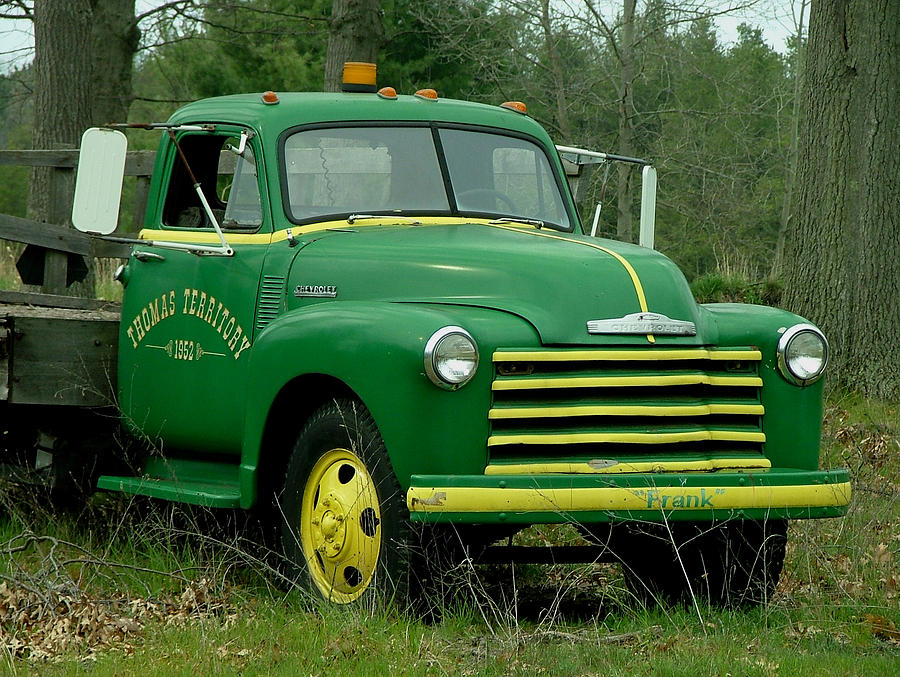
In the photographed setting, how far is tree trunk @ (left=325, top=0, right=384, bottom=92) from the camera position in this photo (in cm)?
1284

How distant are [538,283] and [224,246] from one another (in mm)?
1757

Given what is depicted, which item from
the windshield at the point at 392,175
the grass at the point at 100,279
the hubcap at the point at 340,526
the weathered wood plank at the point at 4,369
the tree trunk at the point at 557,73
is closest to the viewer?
the hubcap at the point at 340,526

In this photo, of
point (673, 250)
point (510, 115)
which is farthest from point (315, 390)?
point (673, 250)

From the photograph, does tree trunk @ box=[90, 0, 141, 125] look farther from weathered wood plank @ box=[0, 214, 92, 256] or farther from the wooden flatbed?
the wooden flatbed

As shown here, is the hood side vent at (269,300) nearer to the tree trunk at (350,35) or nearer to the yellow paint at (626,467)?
the yellow paint at (626,467)

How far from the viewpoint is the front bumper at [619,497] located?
450cm

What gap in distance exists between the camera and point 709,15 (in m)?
18.4

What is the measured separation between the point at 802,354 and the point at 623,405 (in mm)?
899

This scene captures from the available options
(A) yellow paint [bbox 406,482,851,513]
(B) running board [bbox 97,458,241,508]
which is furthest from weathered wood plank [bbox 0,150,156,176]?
(A) yellow paint [bbox 406,482,851,513]

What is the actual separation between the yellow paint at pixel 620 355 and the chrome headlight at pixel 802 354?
115mm

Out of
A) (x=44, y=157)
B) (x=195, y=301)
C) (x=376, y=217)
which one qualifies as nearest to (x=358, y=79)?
(x=376, y=217)

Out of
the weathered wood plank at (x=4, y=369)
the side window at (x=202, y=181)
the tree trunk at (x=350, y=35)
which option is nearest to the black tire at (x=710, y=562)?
the side window at (x=202, y=181)

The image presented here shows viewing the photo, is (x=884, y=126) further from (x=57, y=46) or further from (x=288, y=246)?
(x=57, y=46)

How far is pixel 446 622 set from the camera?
4750mm
